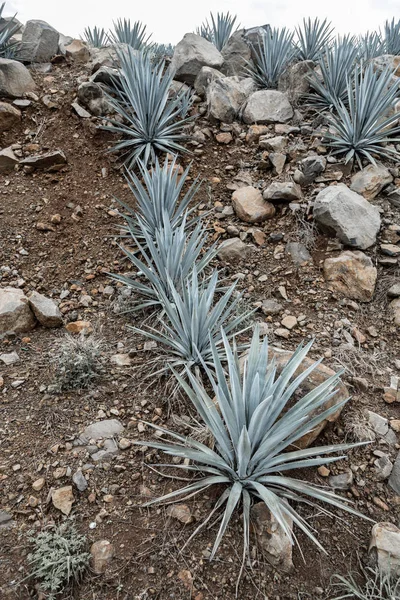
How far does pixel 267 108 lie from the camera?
15.4 feet

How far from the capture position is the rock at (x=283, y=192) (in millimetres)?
3818

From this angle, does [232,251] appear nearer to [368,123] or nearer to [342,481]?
[368,123]

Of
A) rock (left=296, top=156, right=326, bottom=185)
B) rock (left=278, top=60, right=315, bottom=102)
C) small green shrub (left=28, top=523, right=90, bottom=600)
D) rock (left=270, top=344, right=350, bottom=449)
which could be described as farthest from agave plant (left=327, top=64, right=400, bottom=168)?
small green shrub (left=28, top=523, right=90, bottom=600)

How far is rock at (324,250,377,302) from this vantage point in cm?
327

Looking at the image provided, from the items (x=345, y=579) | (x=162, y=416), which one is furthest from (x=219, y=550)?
(x=162, y=416)

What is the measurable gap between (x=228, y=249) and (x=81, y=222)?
1.35 meters

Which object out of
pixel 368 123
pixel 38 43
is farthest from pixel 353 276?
pixel 38 43

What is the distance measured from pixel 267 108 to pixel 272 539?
4.16 m

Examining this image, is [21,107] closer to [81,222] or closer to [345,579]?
[81,222]

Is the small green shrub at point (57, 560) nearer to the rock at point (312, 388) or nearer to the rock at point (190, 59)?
the rock at point (312, 388)

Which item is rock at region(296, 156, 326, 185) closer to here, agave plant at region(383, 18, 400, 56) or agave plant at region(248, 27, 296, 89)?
agave plant at region(248, 27, 296, 89)

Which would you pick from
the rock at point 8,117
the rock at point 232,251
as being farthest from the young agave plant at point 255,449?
the rock at point 8,117

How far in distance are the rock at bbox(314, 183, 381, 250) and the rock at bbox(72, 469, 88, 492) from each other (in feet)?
8.25

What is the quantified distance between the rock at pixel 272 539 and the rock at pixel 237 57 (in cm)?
505
